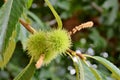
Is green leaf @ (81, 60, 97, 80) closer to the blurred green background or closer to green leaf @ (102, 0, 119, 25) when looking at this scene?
the blurred green background

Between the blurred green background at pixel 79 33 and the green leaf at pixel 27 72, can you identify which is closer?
the green leaf at pixel 27 72

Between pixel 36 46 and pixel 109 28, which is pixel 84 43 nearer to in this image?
pixel 109 28

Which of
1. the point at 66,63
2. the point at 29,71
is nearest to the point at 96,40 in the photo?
the point at 66,63

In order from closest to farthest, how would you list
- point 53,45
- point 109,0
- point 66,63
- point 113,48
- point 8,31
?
point 8,31
point 53,45
point 66,63
point 109,0
point 113,48

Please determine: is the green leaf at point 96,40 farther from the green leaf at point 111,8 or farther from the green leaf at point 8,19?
the green leaf at point 8,19

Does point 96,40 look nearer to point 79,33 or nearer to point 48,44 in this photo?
point 79,33

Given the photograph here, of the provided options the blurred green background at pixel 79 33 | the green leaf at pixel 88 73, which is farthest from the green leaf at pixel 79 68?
the blurred green background at pixel 79 33
